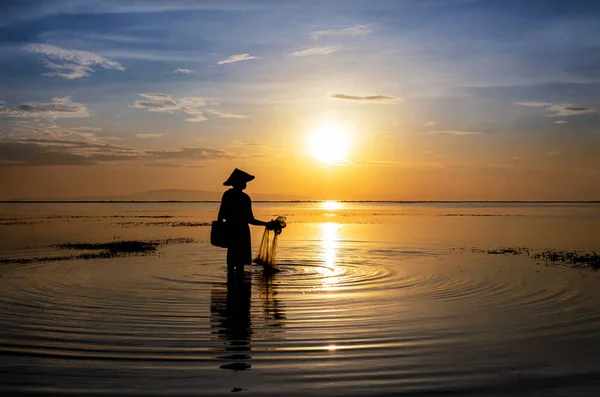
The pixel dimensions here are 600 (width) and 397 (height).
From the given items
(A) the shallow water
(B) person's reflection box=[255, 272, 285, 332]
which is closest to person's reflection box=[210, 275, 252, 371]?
(A) the shallow water

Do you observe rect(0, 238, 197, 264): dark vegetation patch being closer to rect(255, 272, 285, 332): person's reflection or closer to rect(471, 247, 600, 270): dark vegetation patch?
rect(255, 272, 285, 332): person's reflection

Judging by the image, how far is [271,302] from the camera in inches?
453

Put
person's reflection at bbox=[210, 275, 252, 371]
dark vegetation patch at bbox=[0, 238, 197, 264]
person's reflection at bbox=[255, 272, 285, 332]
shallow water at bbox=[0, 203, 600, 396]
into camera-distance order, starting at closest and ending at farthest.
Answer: shallow water at bbox=[0, 203, 600, 396] < person's reflection at bbox=[210, 275, 252, 371] < person's reflection at bbox=[255, 272, 285, 332] < dark vegetation patch at bbox=[0, 238, 197, 264]

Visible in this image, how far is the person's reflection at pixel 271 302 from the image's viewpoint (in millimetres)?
9461

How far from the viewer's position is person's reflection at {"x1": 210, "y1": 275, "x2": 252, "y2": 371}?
746 centimetres

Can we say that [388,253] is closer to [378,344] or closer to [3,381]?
[378,344]

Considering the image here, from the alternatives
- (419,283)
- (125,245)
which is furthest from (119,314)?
(125,245)

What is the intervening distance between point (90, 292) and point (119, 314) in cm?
273

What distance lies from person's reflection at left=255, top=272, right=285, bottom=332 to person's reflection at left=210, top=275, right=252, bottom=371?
310 millimetres

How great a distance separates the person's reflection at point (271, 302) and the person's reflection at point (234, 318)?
31 cm

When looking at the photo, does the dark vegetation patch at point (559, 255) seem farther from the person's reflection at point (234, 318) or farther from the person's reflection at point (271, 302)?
the person's reflection at point (234, 318)

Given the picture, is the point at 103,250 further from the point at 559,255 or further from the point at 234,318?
the point at 559,255

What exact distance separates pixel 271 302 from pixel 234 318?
5.32ft

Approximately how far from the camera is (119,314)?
10.2 meters
